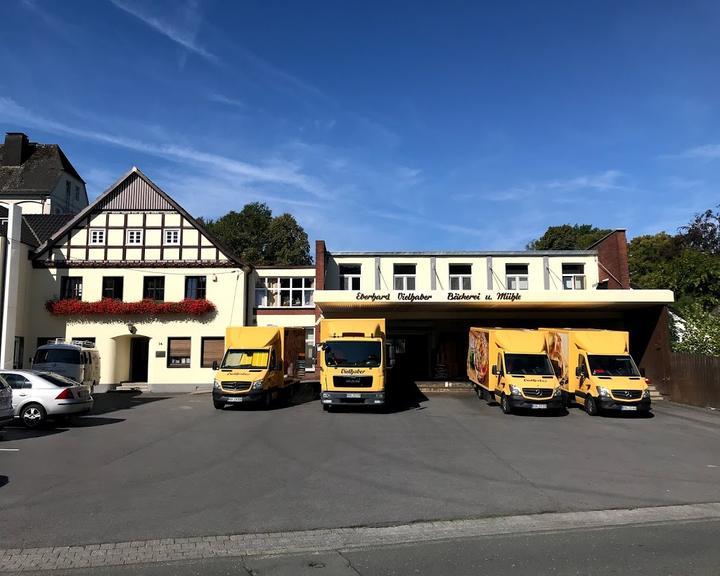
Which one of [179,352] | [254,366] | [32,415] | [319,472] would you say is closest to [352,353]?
[254,366]

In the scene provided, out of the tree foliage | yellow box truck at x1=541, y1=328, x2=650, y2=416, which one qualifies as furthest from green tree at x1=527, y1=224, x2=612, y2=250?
yellow box truck at x1=541, y1=328, x2=650, y2=416

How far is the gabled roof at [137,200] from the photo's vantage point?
30625 mm

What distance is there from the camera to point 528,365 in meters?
20.6

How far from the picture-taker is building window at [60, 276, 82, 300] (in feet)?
99.2

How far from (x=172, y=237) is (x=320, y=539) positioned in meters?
26.6

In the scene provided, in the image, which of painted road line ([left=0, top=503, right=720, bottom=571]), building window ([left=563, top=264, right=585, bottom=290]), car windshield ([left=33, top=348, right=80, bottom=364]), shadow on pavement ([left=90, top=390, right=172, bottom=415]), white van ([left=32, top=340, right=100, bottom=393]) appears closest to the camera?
painted road line ([left=0, top=503, right=720, bottom=571])

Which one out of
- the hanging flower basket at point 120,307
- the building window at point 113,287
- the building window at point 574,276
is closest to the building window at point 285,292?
the hanging flower basket at point 120,307

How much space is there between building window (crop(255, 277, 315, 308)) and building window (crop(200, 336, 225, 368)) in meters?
3.48

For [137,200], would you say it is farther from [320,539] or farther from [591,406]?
[320,539]

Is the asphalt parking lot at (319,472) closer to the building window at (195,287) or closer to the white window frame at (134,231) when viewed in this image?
the building window at (195,287)

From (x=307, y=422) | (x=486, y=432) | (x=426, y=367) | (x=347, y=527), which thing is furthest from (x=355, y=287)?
(x=347, y=527)

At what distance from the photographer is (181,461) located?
432 inches

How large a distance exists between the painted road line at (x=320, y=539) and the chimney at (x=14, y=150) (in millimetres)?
52408

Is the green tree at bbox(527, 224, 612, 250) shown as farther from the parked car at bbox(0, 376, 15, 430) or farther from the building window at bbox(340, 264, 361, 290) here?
the parked car at bbox(0, 376, 15, 430)
